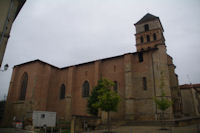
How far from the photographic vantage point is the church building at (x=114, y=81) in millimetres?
23297

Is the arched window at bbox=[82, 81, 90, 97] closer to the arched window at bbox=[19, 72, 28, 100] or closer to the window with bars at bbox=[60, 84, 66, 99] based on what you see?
the window with bars at bbox=[60, 84, 66, 99]

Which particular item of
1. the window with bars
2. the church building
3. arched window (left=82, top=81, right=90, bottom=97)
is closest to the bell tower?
the church building

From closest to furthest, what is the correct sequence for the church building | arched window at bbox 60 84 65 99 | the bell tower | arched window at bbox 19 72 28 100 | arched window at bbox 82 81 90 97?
the church building → arched window at bbox 82 81 90 97 → arched window at bbox 19 72 28 100 → arched window at bbox 60 84 65 99 → the bell tower

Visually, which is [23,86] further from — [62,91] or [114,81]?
[114,81]

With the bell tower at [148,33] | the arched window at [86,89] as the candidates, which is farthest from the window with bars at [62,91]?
the bell tower at [148,33]

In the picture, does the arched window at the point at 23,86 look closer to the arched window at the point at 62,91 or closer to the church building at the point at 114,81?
the church building at the point at 114,81

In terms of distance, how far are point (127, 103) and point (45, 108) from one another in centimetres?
1750

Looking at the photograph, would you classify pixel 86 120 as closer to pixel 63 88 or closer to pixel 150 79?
pixel 150 79

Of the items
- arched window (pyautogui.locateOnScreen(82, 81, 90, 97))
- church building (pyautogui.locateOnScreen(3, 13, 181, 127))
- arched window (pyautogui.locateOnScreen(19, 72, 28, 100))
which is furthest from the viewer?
arched window (pyautogui.locateOnScreen(19, 72, 28, 100))

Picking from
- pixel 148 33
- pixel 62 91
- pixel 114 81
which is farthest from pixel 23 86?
pixel 148 33

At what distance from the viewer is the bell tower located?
3494 cm

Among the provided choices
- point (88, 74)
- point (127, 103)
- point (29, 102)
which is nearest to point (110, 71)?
point (88, 74)

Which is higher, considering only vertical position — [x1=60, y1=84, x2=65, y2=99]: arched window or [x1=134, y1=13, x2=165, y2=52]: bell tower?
[x1=134, y1=13, x2=165, y2=52]: bell tower

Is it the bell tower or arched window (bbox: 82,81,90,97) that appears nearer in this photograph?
arched window (bbox: 82,81,90,97)
